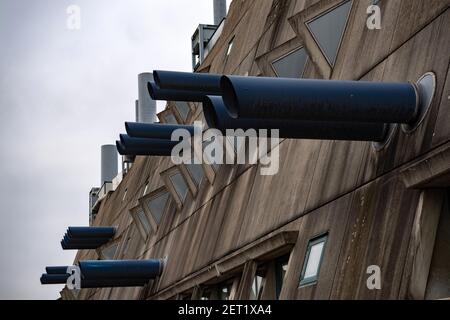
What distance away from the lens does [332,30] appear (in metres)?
13.2

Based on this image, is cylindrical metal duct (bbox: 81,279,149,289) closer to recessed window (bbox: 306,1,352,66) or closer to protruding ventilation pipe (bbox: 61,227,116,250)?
protruding ventilation pipe (bbox: 61,227,116,250)

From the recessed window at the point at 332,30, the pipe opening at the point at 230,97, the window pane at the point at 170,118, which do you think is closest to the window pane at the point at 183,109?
the window pane at the point at 170,118

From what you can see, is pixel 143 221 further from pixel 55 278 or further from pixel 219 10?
pixel 219 10

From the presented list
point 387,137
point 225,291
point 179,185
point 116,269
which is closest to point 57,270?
point 179,185

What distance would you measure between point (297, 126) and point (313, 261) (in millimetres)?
2101

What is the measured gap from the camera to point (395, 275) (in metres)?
9.20

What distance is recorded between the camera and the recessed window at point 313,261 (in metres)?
11.5

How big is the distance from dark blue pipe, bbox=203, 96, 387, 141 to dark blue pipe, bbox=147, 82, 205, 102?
831 centimetres

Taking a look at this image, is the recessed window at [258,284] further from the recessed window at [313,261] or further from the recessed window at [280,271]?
the recessed window at [313,261]

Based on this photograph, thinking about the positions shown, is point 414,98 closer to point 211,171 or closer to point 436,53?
point 436,53

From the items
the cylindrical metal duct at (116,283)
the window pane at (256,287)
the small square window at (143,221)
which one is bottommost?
the cylindrical metal duct at (116,283)

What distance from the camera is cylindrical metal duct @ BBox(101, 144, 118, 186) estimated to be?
76500 millimetres

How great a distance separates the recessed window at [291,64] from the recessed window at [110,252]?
81.7 feet

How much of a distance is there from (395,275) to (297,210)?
13.1 feet
